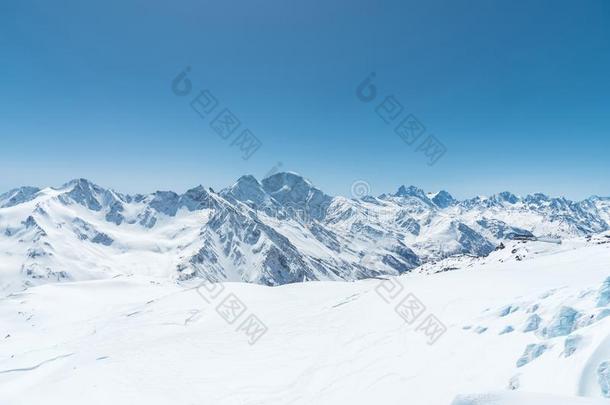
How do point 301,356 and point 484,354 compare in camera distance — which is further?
point 301,356

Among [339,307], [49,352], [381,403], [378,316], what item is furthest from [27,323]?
[381,403]

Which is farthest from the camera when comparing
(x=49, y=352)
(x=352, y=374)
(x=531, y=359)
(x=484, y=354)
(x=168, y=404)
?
(x=49, y=352)

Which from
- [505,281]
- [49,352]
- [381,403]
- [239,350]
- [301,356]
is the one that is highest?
[49,352]

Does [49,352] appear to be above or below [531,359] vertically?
above

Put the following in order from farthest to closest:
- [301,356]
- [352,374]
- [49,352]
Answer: [49,352]
[301,356]
[352,374]

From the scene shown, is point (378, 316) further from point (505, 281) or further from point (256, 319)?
point (256, 319)

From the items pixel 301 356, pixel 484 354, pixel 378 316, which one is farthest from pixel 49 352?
pixel 484 354

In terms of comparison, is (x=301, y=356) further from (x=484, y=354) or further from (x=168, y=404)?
(x=484, y=354)
